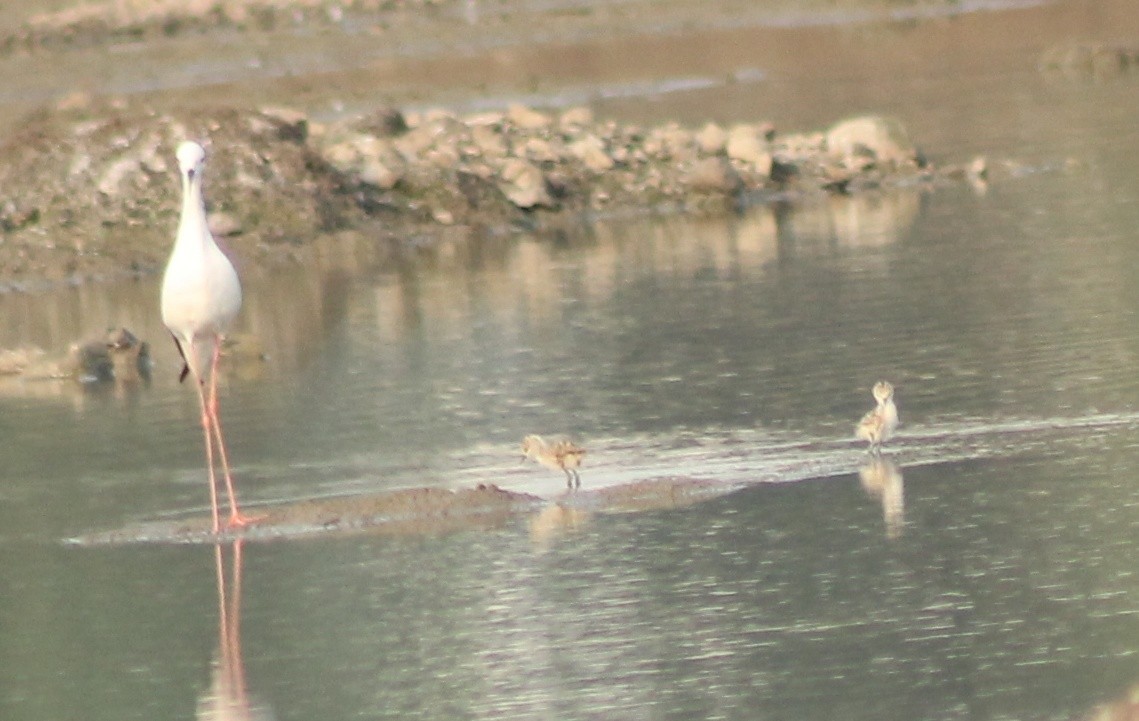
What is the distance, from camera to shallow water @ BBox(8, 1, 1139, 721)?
9.02 metres

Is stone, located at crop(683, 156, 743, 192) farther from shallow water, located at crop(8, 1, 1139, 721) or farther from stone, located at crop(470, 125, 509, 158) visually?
shallow water, located at crop(8, 1, 1139, 721)

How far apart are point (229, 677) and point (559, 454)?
322 centimetres

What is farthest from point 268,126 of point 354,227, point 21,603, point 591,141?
point 21,603

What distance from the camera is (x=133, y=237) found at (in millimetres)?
26234

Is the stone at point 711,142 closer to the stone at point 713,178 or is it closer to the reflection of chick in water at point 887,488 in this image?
the stone at point 713,178

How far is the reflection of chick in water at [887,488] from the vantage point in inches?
438

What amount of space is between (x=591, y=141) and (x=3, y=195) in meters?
6.46

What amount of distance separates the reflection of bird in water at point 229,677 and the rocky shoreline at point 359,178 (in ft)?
48.5

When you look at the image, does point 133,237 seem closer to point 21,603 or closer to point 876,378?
point 876,378

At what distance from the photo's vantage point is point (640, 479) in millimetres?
12586

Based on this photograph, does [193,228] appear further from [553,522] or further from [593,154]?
[593,154]

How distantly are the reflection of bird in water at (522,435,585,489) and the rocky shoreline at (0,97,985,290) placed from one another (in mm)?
13074

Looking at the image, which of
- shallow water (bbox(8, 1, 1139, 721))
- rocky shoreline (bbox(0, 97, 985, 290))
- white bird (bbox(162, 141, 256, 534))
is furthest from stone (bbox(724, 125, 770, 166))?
white bird (bbox(162, 141, 256, 534))

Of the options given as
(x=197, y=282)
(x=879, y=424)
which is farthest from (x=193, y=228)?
(x=879, y=424)
